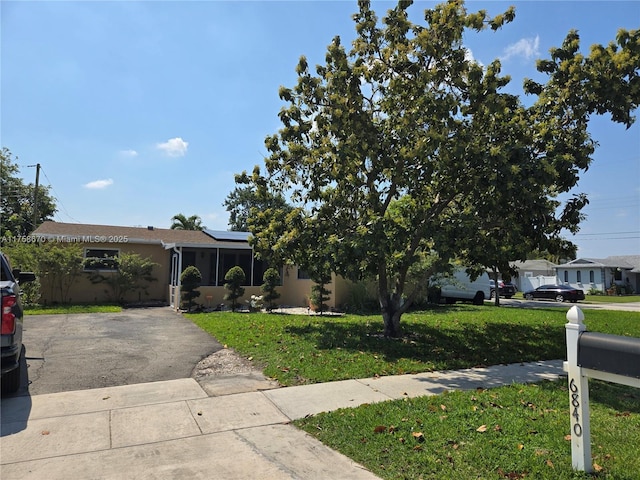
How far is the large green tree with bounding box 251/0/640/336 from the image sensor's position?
8242mm

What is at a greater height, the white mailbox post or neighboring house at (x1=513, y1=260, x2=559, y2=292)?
neighboring house at (x1=513, y1=260, x2=559, y2=292)

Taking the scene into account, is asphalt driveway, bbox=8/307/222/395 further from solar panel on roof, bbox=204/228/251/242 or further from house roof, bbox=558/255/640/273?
house roof, bbox=558/255/640/273

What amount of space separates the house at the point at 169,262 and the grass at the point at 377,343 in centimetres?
426

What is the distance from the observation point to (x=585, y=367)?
3.54 m

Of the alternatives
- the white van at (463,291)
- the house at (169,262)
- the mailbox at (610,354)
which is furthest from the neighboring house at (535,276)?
the mailbox at (610,354)

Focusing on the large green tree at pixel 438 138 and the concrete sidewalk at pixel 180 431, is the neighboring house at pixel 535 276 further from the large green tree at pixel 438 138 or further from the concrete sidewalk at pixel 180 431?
the concrete sidewalk at pixel 180 431

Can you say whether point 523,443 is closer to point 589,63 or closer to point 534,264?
point 589,63

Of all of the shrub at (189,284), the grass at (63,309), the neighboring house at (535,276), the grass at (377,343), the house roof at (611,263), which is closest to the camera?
the grass at (377,343)

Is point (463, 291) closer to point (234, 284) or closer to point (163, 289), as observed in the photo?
point (234, 284)

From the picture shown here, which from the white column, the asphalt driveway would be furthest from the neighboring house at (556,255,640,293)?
the white column

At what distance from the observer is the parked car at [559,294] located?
1294 inches

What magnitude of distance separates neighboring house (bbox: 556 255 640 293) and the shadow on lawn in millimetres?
37442

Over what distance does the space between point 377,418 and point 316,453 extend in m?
1.04

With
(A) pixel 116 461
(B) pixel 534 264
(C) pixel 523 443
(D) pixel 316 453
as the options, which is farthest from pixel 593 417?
(B) pixel 534 264
